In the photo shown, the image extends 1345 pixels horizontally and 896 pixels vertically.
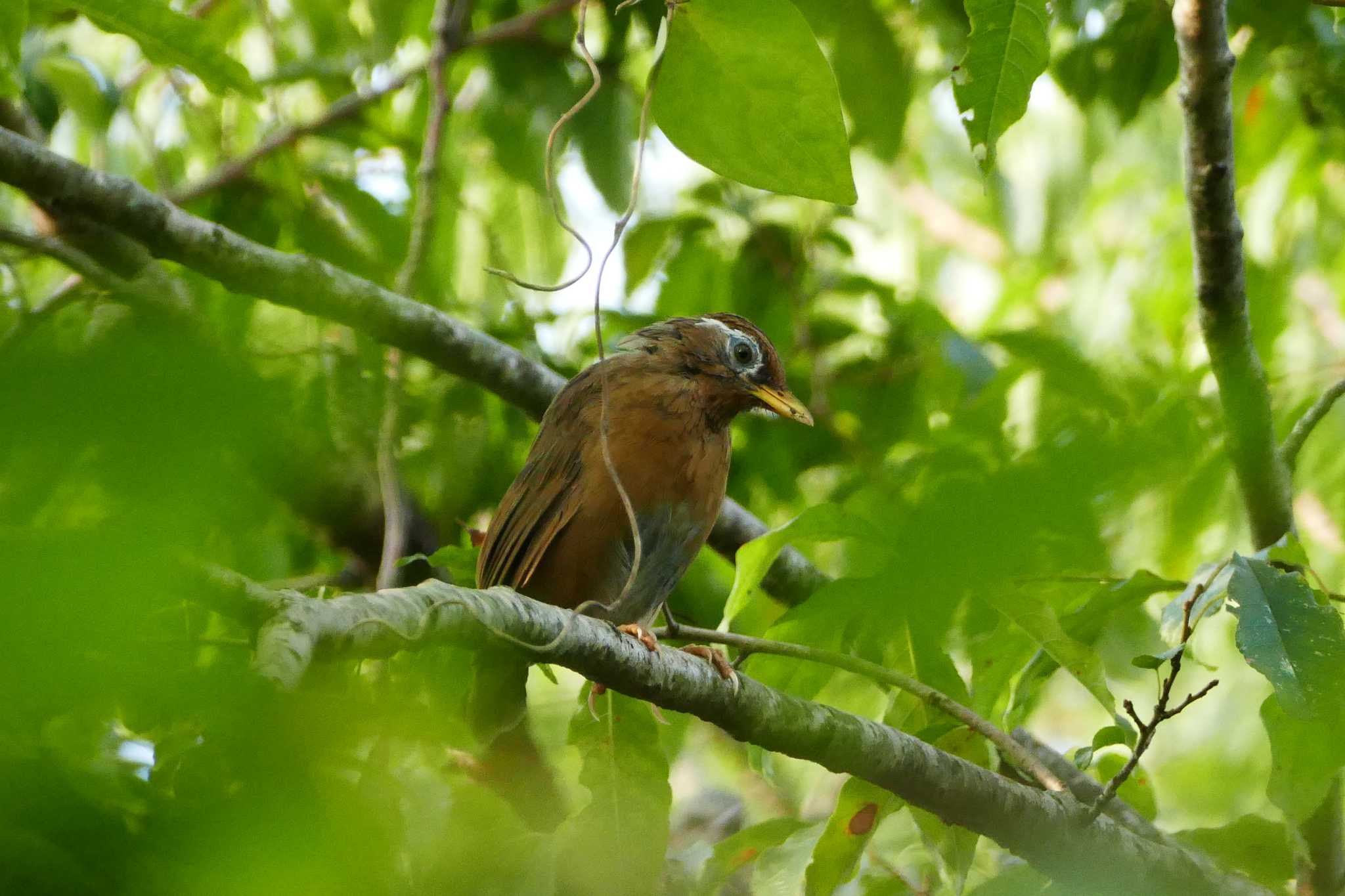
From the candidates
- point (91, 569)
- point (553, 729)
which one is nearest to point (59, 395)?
point (91, 569)

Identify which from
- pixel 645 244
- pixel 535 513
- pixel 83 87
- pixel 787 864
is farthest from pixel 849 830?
pixel 83 87

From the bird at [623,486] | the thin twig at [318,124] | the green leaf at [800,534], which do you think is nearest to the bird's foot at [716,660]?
the green leaf at [800,534]

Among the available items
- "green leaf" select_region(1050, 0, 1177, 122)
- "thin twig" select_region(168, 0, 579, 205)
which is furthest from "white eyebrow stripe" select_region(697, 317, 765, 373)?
"green leaf" select_region(1050, 0, 1177, 122)

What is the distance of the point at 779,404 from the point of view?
176 inches

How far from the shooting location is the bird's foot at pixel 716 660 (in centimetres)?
290

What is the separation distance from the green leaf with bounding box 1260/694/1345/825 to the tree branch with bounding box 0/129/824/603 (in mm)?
2561

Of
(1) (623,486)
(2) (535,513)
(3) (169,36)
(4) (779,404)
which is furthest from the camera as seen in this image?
(4) (779,404)

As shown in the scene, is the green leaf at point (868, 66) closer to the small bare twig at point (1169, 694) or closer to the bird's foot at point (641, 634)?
the bird's foot at point (641, 634)

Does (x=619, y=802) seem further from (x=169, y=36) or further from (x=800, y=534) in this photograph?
(x=169, y=36)

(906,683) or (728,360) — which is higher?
(728,360)

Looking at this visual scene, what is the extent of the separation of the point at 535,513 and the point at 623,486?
1.10 ft

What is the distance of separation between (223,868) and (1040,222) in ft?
21.8

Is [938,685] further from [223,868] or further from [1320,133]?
[1320,133]

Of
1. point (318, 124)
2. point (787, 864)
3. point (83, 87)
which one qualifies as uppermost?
point (318, 124)
